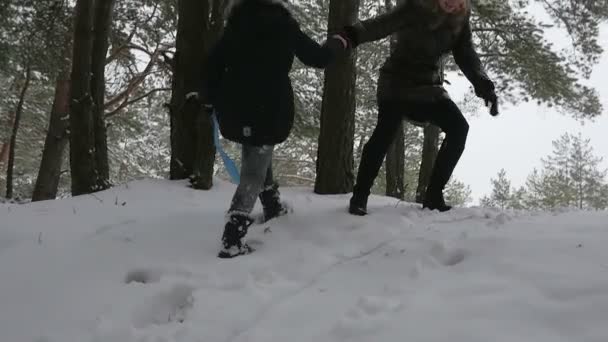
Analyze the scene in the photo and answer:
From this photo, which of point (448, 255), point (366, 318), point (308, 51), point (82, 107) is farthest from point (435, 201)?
point (82, 107)

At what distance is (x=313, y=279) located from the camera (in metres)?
2.71

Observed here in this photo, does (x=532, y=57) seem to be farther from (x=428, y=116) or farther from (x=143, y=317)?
(x=143, y=317)

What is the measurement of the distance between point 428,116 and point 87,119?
386 centimetres

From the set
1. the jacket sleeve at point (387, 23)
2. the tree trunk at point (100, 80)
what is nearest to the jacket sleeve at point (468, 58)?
the jacket sleeve at point (387, 23)

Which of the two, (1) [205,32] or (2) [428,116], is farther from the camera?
(1) [205,32]

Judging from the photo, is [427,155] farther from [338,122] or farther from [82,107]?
[82,107]

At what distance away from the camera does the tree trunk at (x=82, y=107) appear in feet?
18.2

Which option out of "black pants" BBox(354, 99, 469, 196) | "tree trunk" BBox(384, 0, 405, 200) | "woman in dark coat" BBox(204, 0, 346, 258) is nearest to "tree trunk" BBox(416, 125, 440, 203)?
"tree trunk" BBox(384, 0, 405, 200)

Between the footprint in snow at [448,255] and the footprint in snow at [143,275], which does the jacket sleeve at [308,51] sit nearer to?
the footprint in snow at [448,255]

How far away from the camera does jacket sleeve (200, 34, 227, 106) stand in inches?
124

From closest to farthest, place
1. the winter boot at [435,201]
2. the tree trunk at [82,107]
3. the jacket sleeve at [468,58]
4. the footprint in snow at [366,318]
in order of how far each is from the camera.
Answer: the footprint in snow at [366,318], the jacket sleeve at [468,58], the winter boot at [435,201], the tree trunk at [82,107]

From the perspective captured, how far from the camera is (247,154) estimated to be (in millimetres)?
3236

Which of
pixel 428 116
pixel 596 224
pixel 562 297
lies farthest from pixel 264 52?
pixel 596 224

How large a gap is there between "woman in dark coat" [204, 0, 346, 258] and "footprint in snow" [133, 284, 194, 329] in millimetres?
494
